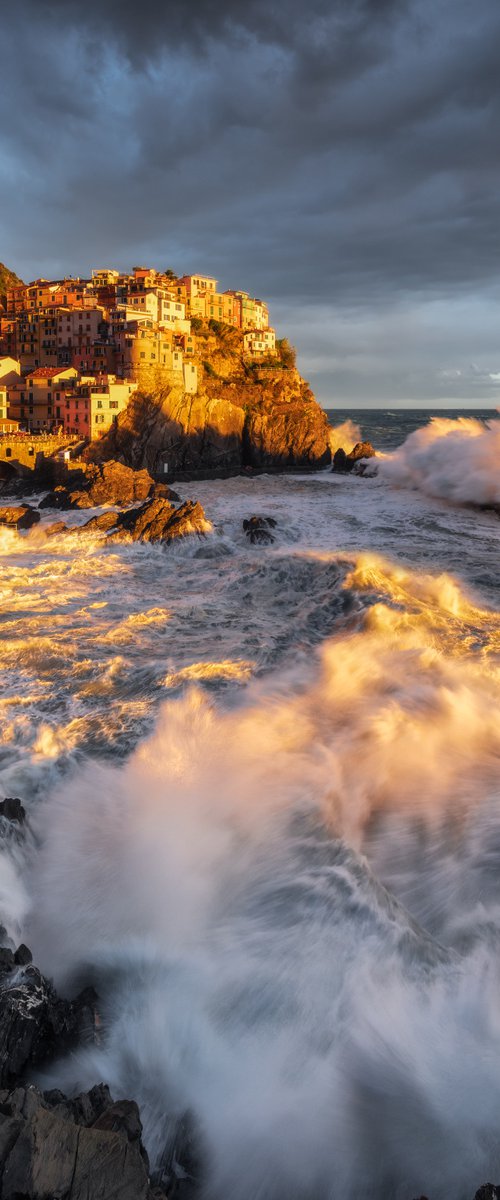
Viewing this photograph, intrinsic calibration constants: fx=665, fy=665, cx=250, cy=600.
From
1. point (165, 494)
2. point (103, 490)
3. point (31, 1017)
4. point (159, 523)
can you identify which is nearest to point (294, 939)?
point (31, 1017)

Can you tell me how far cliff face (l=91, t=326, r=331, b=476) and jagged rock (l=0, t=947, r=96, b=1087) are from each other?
54107 mm

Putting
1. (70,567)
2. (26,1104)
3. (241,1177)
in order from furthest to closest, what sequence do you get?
(70,567) < (241,1177) < (26,1104)

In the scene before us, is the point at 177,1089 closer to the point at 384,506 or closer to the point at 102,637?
the point at 102,637

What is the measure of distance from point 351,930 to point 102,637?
11865 mm

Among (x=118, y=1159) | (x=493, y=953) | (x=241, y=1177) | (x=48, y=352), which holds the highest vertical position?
(x=48, y=352)

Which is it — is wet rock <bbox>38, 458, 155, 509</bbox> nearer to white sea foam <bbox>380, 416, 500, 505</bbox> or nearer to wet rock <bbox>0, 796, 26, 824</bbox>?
white sea foam <bbox>380, 416, 500, 505</bbox>

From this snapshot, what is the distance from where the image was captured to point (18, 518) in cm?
3488

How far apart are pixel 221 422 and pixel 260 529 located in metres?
35.0

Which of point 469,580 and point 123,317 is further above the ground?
point 123,317

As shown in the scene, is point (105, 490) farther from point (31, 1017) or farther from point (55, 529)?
point (31, 1017)

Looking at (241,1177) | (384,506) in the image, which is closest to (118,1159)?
(241,1177)

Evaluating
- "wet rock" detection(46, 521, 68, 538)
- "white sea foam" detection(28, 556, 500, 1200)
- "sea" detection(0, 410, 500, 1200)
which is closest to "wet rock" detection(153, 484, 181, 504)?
"wet rock" detection(46, 521, 68, 538)

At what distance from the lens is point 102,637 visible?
707 inches

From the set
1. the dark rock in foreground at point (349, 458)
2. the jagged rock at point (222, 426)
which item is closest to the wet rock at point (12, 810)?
the jagged rock at point (222, 426)
